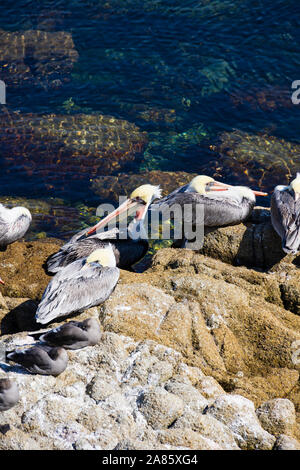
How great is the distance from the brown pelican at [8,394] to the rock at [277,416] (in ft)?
6.65

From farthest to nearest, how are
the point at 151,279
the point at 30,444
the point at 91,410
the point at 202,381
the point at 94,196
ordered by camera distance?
the point at 94,196, the point at 151,279, the point at 202,381, the point at 91,410, the point at 30,444

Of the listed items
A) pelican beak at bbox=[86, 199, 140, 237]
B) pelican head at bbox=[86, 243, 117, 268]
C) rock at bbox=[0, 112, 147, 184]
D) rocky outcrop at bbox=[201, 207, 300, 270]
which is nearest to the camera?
pelican head at bbox=[86, 243, 117, 268]

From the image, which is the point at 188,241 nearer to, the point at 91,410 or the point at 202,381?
the point at 202,381

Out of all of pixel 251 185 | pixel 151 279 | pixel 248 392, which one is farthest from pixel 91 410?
pixel 251 185

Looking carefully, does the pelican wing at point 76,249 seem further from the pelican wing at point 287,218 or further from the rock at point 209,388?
the rock at point 209,388

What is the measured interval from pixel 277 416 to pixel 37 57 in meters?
12.7

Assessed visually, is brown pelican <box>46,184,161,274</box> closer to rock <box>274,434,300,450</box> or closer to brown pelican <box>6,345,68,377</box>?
brown pelican <box>6,345,68,377</box>

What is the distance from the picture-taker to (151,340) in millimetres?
5070

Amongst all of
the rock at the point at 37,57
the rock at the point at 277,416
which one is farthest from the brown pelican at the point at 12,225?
the rock at the point at 37,57

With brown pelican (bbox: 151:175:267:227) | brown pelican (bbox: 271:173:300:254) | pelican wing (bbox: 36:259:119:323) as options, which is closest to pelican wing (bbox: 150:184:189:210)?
brown pelican (bbox: 151:175:267:227)

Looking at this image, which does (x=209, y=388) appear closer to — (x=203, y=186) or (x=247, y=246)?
(x=247, y=246)

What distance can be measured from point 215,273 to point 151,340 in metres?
1.47

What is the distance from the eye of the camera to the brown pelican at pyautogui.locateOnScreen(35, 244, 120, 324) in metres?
5.49

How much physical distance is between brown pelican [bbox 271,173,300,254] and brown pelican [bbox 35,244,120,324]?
2121 millimetres
